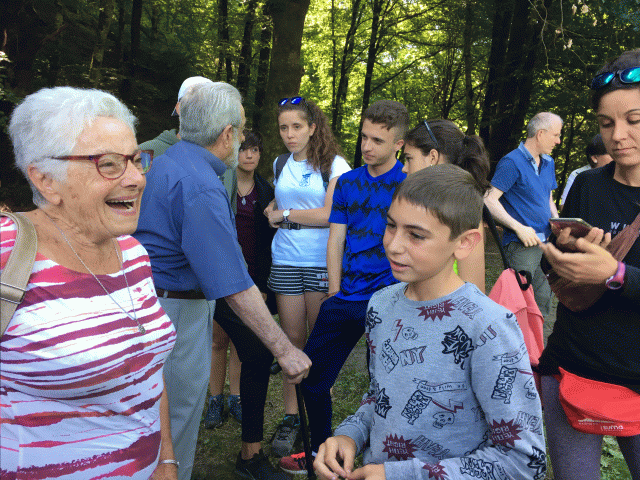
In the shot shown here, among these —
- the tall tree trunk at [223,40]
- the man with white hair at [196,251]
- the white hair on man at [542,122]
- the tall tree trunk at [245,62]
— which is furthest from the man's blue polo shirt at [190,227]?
the tall tree trunk at [245,62]

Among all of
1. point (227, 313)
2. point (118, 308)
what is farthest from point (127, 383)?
point (227, 313)

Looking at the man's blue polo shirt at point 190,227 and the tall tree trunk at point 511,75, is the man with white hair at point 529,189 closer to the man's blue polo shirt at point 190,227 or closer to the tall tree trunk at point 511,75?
the man's blue polo shirt at point 190,227

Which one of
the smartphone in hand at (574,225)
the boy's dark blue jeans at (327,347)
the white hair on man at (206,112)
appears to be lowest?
the boy's dark blue jeans at (327,347)

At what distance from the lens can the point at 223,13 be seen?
16.8 m

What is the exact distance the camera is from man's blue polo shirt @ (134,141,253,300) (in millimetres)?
2516

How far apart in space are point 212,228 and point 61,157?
35.5 inches

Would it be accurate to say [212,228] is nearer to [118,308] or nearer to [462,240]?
[118,308]

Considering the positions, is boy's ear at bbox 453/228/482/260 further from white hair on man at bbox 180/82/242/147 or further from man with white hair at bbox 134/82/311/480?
white hair on man at bbox 180/82/242/147

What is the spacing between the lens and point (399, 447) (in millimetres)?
1656

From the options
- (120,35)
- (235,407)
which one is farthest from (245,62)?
(235,407)

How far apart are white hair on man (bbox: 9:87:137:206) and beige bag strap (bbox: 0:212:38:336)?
23 centimetres

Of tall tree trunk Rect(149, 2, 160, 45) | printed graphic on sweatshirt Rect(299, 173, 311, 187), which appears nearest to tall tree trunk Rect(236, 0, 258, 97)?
tall tree trunk Rect(149, 2, 160, 45)

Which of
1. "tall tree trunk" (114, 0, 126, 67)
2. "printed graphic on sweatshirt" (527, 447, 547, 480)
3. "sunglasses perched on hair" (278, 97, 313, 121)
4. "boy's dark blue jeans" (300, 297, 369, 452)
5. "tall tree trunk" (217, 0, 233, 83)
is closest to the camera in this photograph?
"printed graphic on sweatshirt" (527, 447, 547, 480)

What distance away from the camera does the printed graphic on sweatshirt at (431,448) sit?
63.4 inches
